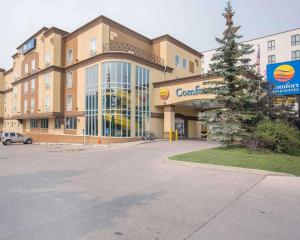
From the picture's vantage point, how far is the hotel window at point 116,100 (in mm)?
26484

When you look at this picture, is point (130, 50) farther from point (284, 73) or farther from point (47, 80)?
point (284, 73)

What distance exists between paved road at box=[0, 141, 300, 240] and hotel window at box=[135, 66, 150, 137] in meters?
18.6

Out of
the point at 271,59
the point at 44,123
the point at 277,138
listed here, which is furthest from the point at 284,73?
the point at 271,59

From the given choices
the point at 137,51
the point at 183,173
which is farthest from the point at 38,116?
the point at 183,173

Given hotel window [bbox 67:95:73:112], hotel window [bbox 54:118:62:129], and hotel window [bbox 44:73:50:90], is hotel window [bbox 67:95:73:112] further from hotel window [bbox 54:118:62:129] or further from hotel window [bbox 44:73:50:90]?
hotel window [bbox 44:73:50:90]

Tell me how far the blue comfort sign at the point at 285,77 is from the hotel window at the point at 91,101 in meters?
19.0

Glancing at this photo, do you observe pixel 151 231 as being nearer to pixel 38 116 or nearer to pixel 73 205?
pixel 73 205

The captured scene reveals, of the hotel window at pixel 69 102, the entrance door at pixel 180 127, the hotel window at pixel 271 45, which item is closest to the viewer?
the hotel window at pixel 69 102

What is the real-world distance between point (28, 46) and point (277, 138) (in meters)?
41.9

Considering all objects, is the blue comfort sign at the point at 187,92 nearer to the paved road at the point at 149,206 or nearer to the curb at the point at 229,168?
the curb at the point at 229,168

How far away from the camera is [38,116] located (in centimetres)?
3750

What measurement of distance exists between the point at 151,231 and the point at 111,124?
2253cm

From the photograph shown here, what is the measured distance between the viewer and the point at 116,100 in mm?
26656

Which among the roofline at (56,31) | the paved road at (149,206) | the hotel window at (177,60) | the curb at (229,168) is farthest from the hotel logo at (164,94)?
the paved road at (149,206)
